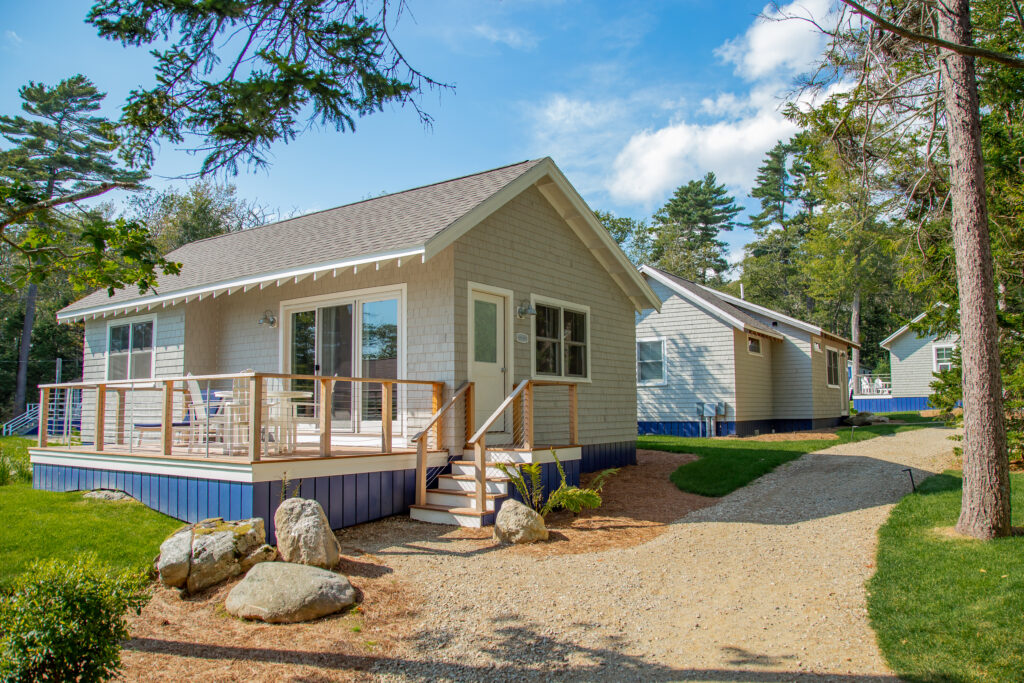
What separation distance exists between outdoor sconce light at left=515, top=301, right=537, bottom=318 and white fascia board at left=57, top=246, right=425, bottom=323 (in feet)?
7.82

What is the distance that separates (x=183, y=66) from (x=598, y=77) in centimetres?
532

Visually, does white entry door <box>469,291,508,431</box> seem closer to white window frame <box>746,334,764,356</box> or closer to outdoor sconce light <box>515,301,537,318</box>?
outdoor sconce light <box>515,301,537,318</box>

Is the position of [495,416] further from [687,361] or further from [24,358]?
[24,358]

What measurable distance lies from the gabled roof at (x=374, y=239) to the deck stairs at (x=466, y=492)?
2766 millimetres

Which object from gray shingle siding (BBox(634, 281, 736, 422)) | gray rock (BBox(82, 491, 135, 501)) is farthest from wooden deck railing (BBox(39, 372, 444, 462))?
gray shingle siding (BBox(634, 281, 736, 422))

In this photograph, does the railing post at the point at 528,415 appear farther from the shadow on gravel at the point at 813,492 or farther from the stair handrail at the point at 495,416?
the shadow on gravel at the point at 813,492

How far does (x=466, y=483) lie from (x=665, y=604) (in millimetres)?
3653

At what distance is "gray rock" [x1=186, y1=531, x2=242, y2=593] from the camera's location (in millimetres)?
5871

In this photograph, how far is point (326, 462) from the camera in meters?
7.82

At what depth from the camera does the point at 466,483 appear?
8.84m

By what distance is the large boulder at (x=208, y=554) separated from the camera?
19.3 feet

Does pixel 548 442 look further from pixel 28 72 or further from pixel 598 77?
pixel 28 72

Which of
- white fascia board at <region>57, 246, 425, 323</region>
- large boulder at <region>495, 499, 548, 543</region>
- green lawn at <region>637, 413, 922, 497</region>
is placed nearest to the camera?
large boulder at <region>495, 499, 548, 543</region>

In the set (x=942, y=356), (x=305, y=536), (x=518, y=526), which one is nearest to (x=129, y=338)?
(x=305, y=536)
